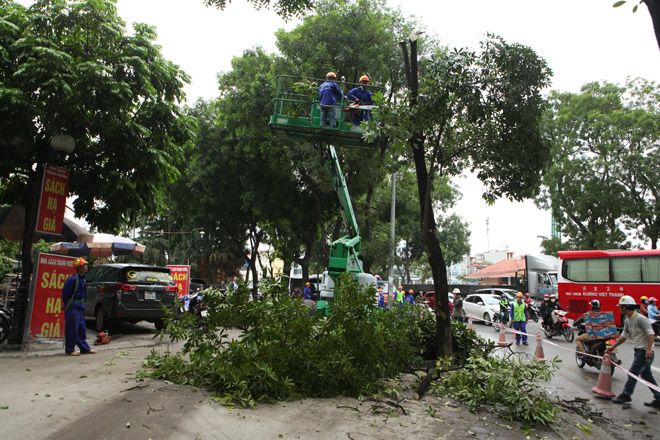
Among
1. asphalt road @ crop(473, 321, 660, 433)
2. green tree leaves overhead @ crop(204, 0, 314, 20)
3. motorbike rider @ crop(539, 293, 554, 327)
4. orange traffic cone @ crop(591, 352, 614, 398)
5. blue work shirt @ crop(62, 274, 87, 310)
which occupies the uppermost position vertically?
green tree leaves overhead @ crop(204, 0, 314, 20)

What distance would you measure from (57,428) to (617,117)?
33.3m

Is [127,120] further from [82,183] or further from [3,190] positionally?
[3,190]

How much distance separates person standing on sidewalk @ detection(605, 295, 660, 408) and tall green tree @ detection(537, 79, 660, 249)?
2365 centimetres

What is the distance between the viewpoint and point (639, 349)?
6.99 m

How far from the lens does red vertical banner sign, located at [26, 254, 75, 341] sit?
27.7ft

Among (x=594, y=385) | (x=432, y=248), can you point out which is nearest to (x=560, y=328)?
(x=594, y=385)

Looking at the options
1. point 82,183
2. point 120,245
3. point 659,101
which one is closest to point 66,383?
point 82,183

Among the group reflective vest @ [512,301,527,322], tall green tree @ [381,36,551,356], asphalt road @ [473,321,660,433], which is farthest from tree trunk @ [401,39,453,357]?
reflective vest @ [512,301,527,322]

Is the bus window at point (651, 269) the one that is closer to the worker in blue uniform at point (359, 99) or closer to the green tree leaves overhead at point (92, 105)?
the worker in blue uniform at point (359, 99)

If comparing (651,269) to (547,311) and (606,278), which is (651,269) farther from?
(547,311)

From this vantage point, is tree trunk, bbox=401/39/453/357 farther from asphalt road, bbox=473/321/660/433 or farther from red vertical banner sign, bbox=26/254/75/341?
red vertical banner sign, bbox=26/254/75/341

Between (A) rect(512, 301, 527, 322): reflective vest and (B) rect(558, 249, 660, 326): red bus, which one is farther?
(B) rect(558, 249, 660, 326): red bus

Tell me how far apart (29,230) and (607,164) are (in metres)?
31.9

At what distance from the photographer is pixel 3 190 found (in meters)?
11.3
